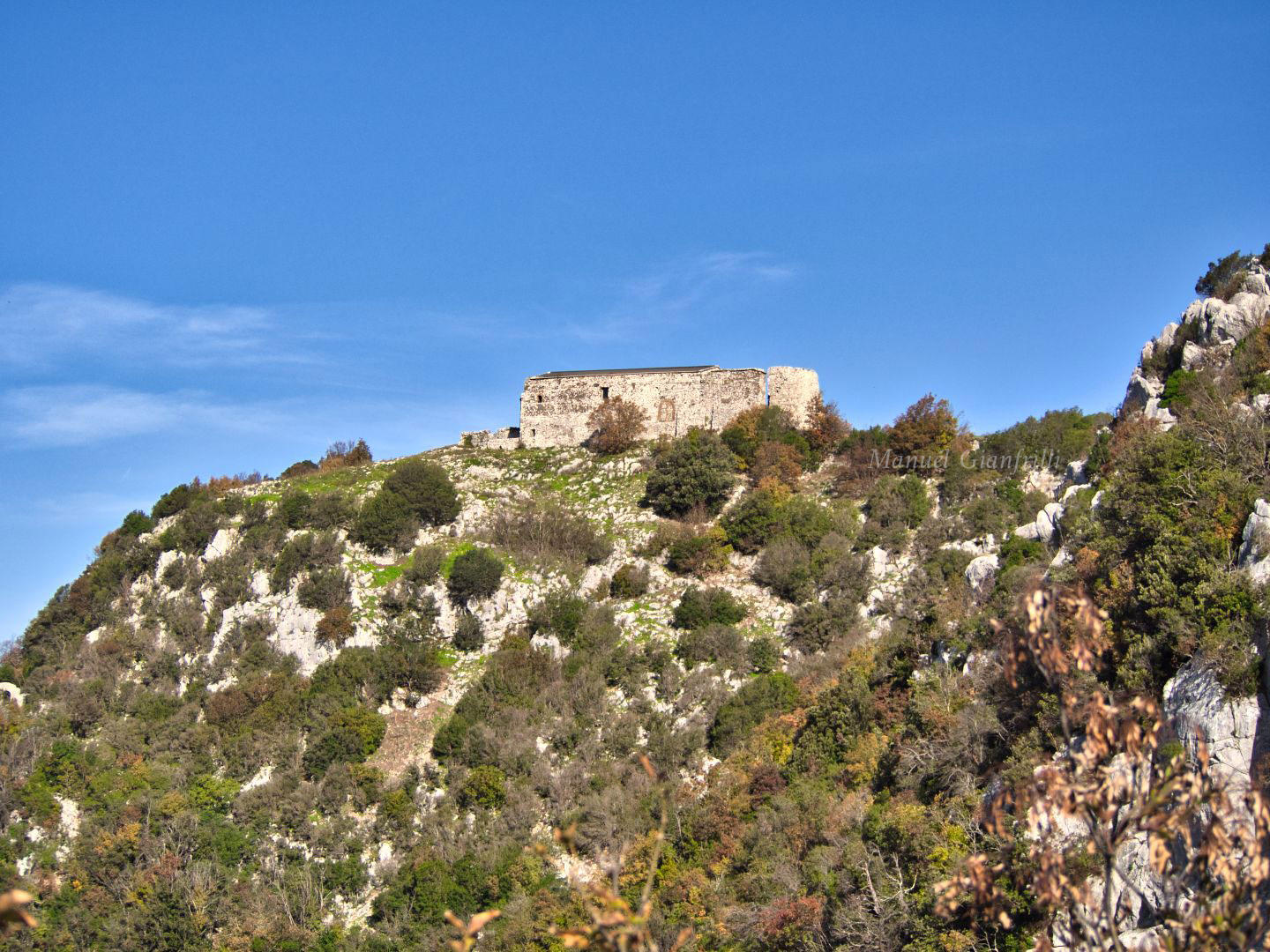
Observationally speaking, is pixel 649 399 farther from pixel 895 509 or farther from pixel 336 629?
pixel 336 629

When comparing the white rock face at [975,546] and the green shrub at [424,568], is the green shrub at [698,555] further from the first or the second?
the green shrub at [424,568]

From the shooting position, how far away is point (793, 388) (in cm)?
5009

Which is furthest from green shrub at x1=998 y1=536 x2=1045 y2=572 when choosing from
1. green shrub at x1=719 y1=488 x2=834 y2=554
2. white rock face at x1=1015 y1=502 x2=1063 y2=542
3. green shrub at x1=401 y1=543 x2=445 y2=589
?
green shrub at x1=401 y1=543 x2=445 y2=589

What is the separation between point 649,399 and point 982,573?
77.1 feet

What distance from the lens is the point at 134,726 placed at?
37938 mm

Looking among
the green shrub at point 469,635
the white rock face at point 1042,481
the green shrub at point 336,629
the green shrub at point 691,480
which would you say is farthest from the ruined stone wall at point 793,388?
the green shrub at point 336,629

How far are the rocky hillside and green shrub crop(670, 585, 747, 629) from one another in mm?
90

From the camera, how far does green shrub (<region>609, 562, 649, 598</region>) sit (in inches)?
1588

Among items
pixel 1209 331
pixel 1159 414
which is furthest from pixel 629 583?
pixel 1209 331

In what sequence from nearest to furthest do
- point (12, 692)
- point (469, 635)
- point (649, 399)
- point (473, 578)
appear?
point (469, 635) < point (473, 578) < point (12, 692) < point (649, 399)

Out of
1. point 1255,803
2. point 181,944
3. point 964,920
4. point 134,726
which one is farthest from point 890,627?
point 1255,803

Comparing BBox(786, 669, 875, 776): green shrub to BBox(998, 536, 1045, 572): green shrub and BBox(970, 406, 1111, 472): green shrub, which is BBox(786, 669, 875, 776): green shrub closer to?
BBox(998, 536, 1045, 572): green shrub

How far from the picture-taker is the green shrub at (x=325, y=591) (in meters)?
40.5

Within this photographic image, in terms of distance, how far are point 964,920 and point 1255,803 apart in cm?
1376
